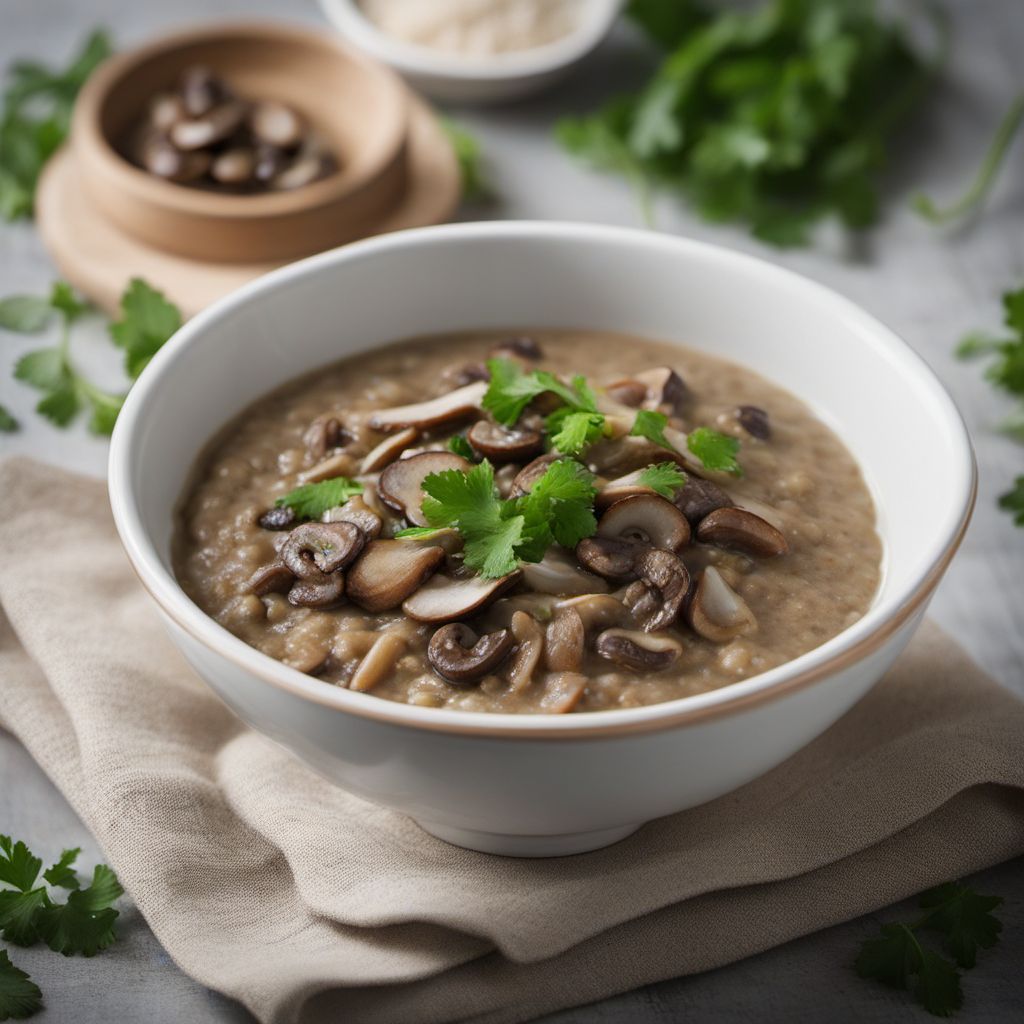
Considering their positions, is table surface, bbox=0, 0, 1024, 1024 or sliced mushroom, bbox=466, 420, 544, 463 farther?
sliced mushroom, bbox=466, 420, 544, 463

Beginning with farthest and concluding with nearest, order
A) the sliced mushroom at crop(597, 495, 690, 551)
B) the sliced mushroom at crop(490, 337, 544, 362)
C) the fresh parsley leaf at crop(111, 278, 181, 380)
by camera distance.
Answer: the fresh parsley leaf at crop(111, 278, 181, 380) → the sliced mushroom at crop(490, 337, 544, 362) → the sliced mushroom at crop(597, 495, 690, 551)

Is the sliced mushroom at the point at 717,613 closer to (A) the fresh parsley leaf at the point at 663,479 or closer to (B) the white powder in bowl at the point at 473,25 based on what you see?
(A) the fresh parsley leaf at the point at 663,479

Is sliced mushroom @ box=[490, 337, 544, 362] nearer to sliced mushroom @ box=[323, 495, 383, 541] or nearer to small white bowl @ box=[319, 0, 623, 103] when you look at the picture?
sliced mushroom @ box=[323, 495, 383, 541]

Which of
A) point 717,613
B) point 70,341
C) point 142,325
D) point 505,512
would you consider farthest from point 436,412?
point 70,341

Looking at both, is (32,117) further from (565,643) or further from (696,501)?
(565,643)

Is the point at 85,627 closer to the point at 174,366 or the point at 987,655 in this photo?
the point at 174,366

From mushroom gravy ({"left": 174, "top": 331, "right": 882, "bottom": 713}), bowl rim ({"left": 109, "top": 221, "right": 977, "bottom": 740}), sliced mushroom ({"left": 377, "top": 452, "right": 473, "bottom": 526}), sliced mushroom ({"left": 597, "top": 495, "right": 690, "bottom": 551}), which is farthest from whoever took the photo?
sliced mushroom ({"left": 377, "top": 452, "right": 473, "bottom": 526})

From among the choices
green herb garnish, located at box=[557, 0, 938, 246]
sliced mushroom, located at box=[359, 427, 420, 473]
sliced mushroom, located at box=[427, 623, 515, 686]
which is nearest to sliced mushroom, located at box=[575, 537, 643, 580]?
sliced mushroom, located at box=[427, 623, 515, 686]
